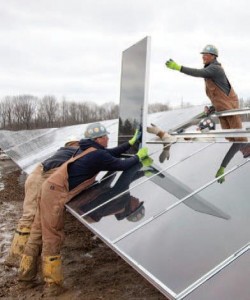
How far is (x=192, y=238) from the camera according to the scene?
383 centimetres

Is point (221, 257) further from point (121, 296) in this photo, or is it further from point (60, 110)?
point (60, 110)

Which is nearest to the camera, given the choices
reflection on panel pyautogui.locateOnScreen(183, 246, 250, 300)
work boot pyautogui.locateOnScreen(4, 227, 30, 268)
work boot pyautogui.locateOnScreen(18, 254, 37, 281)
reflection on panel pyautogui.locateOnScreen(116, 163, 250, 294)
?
reflection on panel pyautogui.locateOnScreen(183, 246, 250, 300)

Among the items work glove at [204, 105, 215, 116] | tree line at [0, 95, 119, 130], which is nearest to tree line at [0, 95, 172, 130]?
tree line at [0, 95, 119, 130]

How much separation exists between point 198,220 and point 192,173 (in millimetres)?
1433

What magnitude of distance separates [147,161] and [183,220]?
2.56 m

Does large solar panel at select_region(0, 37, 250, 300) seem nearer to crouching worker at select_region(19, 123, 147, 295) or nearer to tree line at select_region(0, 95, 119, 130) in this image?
crouching worker at select_region(19, 123, 147, 295)

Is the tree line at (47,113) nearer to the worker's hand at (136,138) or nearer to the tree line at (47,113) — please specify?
the tree line at (47,113)

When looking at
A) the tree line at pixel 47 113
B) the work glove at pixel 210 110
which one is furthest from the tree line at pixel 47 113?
the work glove at pixel 210 110

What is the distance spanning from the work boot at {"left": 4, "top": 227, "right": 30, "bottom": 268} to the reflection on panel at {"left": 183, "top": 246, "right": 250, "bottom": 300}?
14.5 ft

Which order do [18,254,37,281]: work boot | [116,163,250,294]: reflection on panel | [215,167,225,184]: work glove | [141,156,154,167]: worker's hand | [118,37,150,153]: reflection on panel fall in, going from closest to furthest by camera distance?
[116,163,250,294]: reflection on panel, [215,167,225,184]: work glove, [18,254,37,281]: work boot, [141,156,154,167]: worker's hand, [118,37,150,153]: reflection on panel

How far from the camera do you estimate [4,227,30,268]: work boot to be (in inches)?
270

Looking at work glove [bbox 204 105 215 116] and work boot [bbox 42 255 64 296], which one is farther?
work glove [bbox 204 105 215 116]

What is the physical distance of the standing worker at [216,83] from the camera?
7605 millimetres

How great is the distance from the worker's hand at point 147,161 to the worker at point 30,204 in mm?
1382
